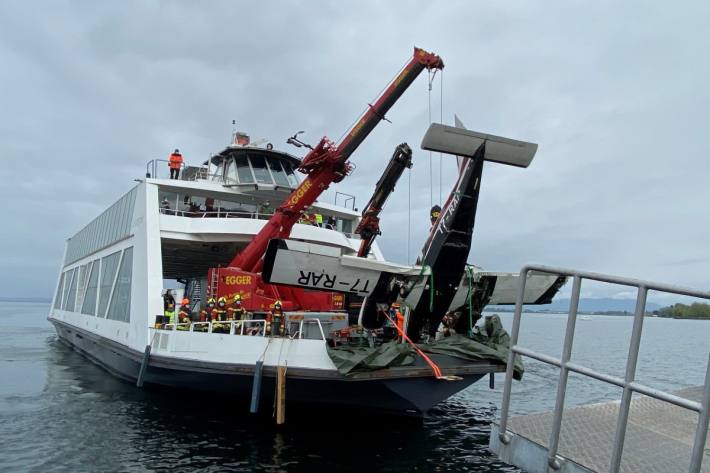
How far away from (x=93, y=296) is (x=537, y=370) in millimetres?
18149

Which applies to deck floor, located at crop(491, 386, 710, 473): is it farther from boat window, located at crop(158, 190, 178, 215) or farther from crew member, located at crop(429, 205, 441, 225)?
boat window, located at crop(158, 190, 178, 215)

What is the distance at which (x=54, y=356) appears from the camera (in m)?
23.6

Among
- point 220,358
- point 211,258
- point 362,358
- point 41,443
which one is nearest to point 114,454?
point 41,443

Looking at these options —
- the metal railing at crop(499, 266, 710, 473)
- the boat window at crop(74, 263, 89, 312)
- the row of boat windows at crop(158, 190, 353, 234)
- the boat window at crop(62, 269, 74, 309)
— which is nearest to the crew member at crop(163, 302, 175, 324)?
the row of boat windows at crop(158, 190, 353, 234)

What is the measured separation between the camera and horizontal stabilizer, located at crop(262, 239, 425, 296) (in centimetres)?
989

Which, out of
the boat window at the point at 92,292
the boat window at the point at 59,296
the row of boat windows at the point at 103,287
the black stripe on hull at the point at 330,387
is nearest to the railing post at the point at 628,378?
the black stripe on hull at the point at 330,387

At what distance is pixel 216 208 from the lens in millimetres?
17750

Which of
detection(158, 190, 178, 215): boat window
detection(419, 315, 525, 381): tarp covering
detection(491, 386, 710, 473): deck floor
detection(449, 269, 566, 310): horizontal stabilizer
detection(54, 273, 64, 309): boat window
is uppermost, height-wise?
detection(158, 190, 178, 215): boat window

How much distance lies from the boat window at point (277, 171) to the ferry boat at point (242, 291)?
43 millimetres

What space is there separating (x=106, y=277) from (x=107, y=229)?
5.86ft

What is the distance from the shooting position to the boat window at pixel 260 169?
17500 mm

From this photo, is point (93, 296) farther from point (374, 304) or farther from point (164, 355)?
point (374, 304)

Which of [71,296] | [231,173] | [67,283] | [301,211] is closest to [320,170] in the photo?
[301,211]

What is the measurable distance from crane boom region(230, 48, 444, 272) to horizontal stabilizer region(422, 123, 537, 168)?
136 inches
